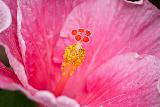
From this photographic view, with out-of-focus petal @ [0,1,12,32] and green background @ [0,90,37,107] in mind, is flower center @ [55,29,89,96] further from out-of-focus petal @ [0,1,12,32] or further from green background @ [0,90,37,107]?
out-of-focus petal @ [0,1,12,32]

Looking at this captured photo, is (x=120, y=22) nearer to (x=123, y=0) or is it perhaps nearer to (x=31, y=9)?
(x=123, y=0)

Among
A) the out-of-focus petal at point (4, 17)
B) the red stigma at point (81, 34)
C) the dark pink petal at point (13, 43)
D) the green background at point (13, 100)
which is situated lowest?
the green background at point (13, 100)

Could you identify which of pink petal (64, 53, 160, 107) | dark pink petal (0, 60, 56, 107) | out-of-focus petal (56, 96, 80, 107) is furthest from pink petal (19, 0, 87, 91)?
out-of-focus petal (56, 96, 80, 107)

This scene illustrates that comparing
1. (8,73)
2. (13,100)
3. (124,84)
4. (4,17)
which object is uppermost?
(4,17)

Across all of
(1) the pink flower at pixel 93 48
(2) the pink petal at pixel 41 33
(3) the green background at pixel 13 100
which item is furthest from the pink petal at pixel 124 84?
(3) the green background at pixel 13 100

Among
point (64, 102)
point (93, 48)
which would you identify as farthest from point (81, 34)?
point (64, 102)

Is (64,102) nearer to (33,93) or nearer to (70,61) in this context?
(33,93)

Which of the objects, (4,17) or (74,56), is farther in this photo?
(74,56)

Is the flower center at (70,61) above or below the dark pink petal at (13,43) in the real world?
below

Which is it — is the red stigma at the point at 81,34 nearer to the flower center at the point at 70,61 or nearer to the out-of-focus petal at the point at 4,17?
the flower center at the point at 70,61
